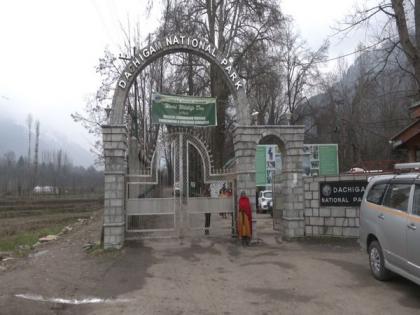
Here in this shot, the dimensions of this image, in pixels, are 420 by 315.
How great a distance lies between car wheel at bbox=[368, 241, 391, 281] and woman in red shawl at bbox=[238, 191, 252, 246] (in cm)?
458

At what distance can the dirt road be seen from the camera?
704 centimetres

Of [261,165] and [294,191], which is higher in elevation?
[261,165]

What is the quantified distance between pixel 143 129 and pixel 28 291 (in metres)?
21.6

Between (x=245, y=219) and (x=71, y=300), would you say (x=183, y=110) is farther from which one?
(x=71, y=300)

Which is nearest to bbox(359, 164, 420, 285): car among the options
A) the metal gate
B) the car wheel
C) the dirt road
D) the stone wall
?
the car wheel

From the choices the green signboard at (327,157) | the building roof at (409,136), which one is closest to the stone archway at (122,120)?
the building roof at (409,136)

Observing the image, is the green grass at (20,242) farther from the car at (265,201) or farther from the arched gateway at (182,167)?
the car at (265,201)

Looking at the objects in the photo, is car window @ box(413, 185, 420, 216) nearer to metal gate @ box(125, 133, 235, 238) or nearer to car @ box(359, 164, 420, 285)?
car @ box(359, 164, 420, 285)

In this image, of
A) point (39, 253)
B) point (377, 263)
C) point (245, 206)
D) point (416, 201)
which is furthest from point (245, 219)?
point (416, 201)

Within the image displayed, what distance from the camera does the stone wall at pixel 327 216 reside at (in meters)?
13.5

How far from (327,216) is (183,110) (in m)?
5.66

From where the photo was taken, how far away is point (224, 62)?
45.1 ft

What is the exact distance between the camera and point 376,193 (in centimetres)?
887

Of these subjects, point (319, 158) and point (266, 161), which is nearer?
point (319, 158)
